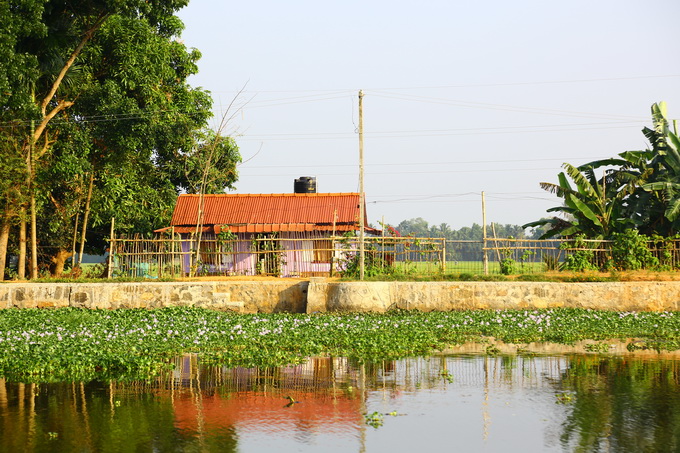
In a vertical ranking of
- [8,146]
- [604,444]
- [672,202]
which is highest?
[8,146]

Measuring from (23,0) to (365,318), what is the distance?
55.1 ft

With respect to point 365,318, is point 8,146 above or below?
above

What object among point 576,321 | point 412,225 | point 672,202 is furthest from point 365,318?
point 412,225

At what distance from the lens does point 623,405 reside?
9.84m

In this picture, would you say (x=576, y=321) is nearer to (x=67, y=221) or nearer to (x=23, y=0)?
(x=23, y=0)

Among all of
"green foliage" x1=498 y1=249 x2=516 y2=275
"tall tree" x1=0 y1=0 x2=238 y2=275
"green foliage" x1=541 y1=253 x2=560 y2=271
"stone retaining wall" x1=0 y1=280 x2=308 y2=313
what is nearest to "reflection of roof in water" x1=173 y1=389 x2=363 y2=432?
"stone retaining wall" x1=0 y1=280 x2=308 y2=313

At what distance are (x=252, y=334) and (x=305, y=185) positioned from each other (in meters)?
25.7

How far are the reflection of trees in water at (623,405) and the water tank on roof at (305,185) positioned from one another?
94.8 feet

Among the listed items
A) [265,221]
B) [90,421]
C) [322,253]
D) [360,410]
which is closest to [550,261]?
[322,253]

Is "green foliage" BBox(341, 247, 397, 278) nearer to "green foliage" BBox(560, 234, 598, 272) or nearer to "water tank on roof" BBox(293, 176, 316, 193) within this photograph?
"green foliage" BBox(560, 234, 598, 272)

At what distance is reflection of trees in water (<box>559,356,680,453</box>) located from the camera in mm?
8109

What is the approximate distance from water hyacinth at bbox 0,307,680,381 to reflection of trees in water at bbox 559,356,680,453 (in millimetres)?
3053

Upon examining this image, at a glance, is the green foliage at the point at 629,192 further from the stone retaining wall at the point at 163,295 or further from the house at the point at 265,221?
the stone retaining wall at the point at 163,295

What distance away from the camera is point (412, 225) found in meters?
165
